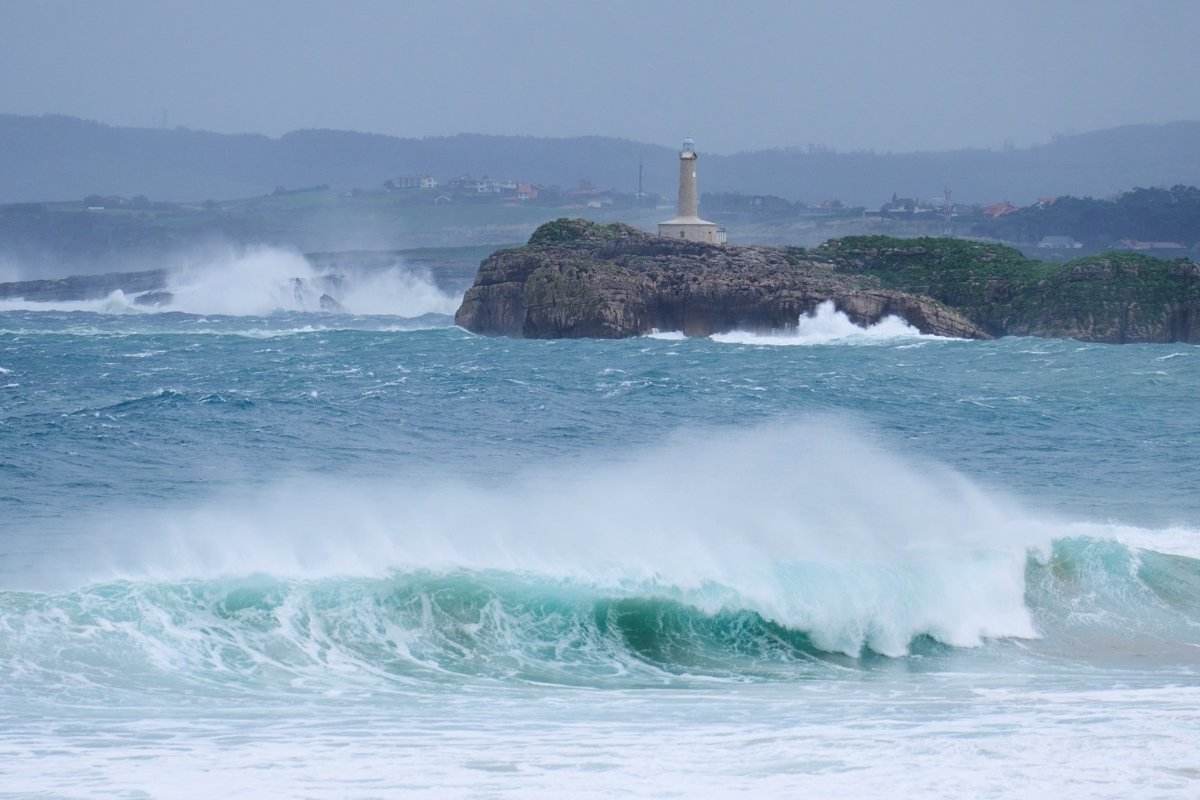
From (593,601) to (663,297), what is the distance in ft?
126

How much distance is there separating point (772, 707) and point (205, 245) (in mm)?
141540

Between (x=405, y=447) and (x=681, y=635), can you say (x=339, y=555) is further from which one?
(x=405, y=447)

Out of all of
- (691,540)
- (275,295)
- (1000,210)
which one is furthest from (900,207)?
(691,540)

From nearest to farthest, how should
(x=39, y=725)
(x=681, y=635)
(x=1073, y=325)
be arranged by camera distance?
(x=39, y=725), (x=681, y=635), (x=1073, y=325)

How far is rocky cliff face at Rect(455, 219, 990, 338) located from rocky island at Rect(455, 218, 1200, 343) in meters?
0.05

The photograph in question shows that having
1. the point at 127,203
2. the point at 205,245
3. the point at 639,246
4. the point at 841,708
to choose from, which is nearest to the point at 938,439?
the point at 841,708

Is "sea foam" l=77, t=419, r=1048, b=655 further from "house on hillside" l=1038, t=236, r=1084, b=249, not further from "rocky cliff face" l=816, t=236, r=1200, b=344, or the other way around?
"house on hillside" l=1038, t=236, r=1084, b=249

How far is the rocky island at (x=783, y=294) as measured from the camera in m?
51.5

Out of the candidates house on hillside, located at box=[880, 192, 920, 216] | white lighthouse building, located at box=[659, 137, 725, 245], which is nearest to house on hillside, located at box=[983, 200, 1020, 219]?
house on hillside, located at box=[880, 192, 920, 216]

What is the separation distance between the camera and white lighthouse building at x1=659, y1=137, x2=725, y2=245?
212 feet

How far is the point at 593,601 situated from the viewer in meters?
14.2

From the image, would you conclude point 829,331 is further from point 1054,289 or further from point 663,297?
point 1054,289

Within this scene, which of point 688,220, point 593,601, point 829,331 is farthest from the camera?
point 688,220

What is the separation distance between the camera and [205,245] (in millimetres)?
145625
